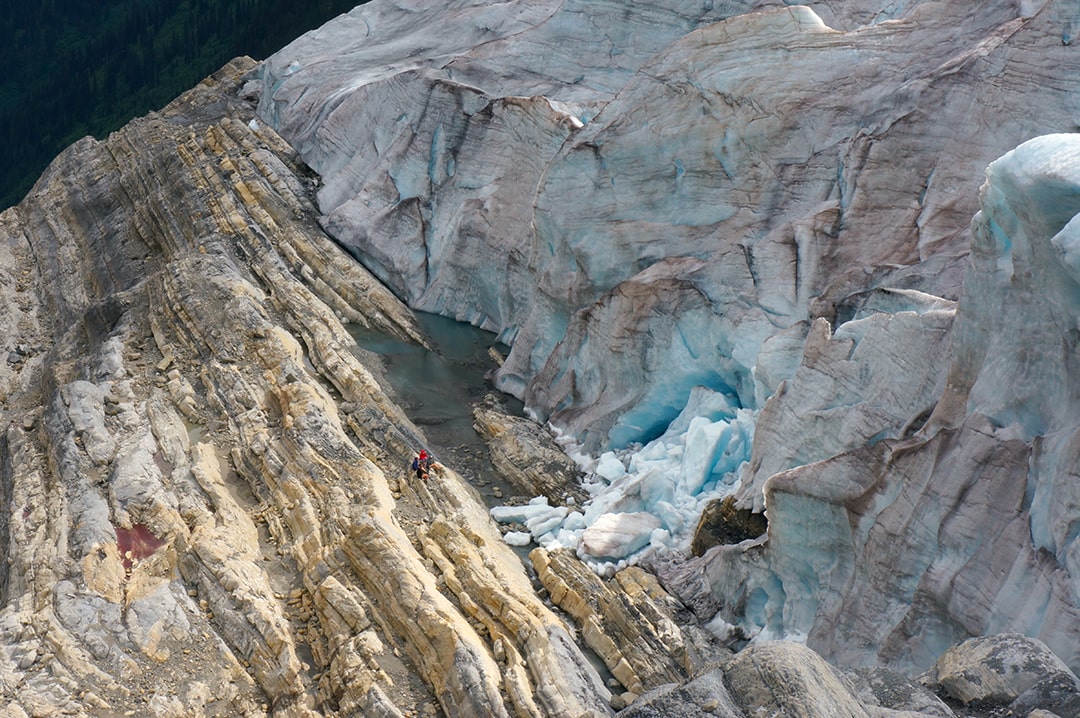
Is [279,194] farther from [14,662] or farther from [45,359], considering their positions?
[14,662]

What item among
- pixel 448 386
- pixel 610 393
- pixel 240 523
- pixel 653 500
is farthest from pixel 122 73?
pixel 653 500

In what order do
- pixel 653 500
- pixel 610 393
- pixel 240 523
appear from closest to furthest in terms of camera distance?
pixel 240 523 → pixel 653 500 → pixel 610 393

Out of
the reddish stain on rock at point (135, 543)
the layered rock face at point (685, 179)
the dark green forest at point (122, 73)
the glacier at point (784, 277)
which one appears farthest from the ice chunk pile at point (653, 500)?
the dark green forest at point (122, 73)

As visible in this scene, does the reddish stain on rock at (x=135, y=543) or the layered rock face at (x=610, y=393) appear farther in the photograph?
the reddish stain on rock at (x=135, y=543)

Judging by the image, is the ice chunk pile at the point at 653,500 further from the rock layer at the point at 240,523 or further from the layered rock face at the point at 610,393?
the rock layer at the point at 240,523

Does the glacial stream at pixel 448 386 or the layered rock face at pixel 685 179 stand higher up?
the layered rock face at pixel 685 179

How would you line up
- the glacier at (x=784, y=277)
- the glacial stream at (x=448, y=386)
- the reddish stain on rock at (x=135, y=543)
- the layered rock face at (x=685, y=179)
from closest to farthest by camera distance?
the glacier at (x=784, y=277) < the reddish stain on rock at (x=135, y=543) < the layered rock face at (x=685, y=179) < the glacial stream at (x=448, y=386)

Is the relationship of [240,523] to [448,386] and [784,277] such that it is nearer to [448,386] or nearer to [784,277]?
[448,386]
